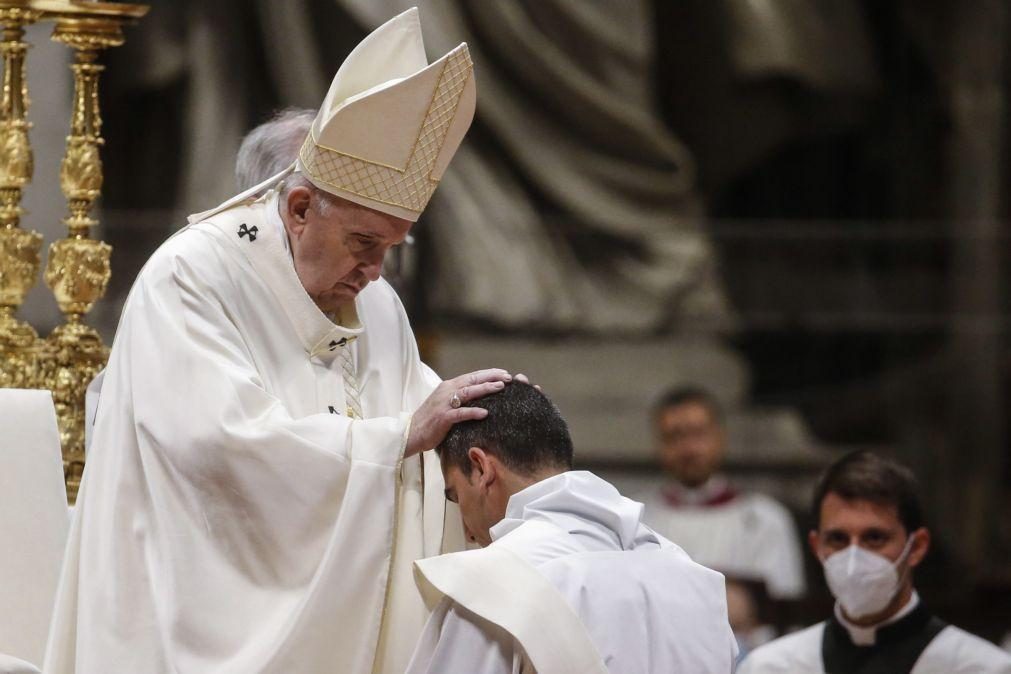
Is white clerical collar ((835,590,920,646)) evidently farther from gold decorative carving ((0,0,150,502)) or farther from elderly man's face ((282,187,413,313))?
gold decorative carving ((0,0,150,502))

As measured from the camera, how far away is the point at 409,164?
168 inches

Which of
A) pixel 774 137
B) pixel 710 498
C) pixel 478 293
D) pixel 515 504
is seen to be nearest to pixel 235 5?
pixel 478 293

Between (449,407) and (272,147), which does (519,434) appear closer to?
(449,407)

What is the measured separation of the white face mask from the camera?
211 inches

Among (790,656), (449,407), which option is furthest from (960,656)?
(449,407)

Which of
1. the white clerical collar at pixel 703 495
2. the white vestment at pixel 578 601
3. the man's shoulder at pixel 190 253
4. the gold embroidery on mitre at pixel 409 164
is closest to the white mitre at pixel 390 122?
the gold embroidery on mitre at pixel 409 164

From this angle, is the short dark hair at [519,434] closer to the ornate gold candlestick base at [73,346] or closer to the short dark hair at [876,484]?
the short dark hair at [876,484]

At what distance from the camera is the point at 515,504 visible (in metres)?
3.66

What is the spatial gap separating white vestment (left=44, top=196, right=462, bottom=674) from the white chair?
0.63 meters

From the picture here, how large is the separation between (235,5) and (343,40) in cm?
61

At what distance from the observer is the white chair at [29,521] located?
4.78 m

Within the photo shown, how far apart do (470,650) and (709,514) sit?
4980 millimetres

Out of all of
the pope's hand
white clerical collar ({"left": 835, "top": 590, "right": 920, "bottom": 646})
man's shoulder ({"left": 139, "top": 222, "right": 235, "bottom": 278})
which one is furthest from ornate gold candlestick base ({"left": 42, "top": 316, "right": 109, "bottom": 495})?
white clerical collar ({"left": 835, "top": 590, "right": 920, "bottom": 646})

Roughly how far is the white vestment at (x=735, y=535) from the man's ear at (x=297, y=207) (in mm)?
4109
